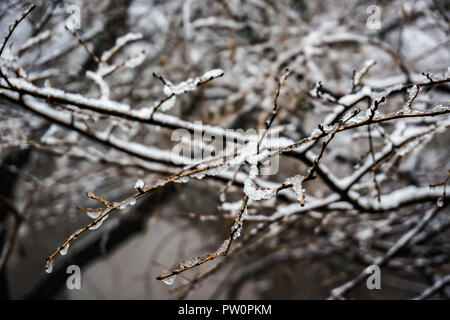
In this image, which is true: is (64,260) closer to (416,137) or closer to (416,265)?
(416,137)

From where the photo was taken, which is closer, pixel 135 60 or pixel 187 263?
pixel 187 263

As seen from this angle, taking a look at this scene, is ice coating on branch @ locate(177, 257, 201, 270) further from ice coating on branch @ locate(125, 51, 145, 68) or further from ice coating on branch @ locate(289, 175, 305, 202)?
ice coating on branch @ locate(125, 51, 145, 68)

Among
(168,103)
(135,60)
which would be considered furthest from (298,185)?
(135,60)

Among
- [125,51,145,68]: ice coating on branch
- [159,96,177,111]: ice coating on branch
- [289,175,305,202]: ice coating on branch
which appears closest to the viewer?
[289,175,305,202]: ice coating on branch

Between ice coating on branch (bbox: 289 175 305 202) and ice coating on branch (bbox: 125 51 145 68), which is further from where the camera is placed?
ice coating on branch (bbox: 125 51 145 68)

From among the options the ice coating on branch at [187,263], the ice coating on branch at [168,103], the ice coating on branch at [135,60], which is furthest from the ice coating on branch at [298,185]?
the ice coating on branch at [135,60]

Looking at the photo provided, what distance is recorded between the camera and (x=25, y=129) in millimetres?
2227

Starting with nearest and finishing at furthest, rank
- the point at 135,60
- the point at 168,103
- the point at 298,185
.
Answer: the point at 298,185 < the point at 168,103 < the point at 135,60

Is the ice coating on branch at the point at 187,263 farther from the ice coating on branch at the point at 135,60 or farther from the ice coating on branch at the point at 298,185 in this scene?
the ice coating on branch at the point at 135,60

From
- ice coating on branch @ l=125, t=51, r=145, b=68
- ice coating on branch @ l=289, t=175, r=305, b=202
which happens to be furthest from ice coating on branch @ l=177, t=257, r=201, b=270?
ice coating on branch @ l=125, t=51, r=145, b=68

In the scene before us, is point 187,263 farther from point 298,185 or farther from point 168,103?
point 168,103

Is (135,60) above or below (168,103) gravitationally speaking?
above

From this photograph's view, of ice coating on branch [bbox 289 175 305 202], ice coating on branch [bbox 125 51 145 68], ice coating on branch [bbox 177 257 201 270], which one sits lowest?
ice coating on branch [bbox 177 257 201 270]
